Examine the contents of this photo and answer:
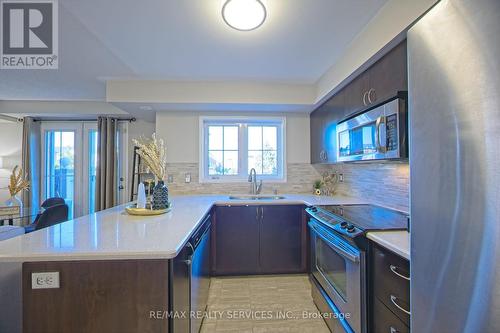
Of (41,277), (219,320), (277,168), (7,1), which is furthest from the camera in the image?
(277,168)

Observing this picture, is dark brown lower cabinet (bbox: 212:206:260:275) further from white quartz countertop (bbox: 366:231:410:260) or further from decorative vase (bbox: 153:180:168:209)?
white quartz countertop (bbox: 366:231:410:260)

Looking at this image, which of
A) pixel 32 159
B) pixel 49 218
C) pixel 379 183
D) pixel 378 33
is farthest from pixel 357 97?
pixel 32 159

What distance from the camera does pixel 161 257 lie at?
3.41 ft

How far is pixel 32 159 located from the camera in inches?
162

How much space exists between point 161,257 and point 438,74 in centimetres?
127

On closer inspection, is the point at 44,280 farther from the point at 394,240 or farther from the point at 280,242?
the point at 280,242

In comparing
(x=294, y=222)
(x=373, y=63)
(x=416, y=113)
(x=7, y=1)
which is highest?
(x=7, y=1)

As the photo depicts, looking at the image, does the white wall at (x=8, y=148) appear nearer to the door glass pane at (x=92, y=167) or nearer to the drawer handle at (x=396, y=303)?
the door glass pane at (x=92, y=167)

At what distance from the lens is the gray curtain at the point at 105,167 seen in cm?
395

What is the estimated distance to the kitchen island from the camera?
1.03 meters

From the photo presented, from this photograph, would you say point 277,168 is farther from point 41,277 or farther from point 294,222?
point 41,277

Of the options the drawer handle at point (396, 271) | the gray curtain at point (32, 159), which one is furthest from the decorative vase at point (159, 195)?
the gray curtain at point (32, 159)

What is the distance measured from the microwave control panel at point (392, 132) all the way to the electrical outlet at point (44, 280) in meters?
1.98

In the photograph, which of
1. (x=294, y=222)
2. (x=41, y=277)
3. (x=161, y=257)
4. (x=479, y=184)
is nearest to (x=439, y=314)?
(x=479, y=184)
